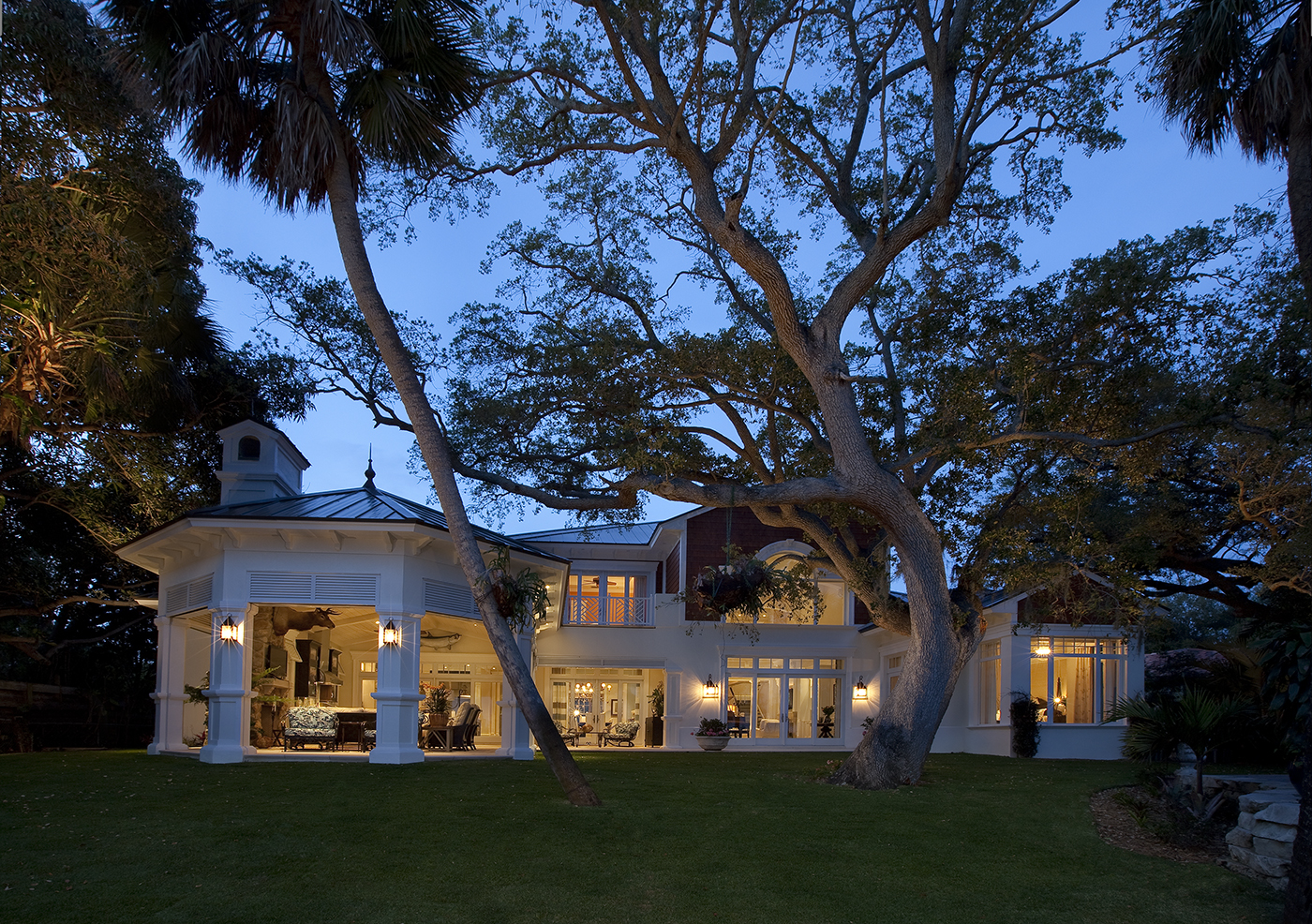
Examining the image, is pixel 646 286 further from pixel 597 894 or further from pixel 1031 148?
pixel 597 894

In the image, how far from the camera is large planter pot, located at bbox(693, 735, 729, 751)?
78.2 feet

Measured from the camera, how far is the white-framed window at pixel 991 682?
69.6ft

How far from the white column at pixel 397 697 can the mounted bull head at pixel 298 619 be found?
2943 millimetres

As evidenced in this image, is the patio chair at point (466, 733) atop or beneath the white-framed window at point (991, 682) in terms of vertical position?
beneath

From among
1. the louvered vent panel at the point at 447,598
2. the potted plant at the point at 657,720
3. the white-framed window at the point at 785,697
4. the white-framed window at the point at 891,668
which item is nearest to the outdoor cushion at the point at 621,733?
the potted plant at the point at 657,720

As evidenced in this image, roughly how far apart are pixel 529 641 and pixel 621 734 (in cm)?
919

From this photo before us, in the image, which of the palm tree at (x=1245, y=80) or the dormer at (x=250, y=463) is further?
the dormer at (x=250, y=463)

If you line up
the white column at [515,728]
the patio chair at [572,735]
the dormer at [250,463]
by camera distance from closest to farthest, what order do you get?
the white column at [515,728], the dormer at [250,463], the patio chair at [572,735]

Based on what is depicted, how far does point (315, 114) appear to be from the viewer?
9.87 m

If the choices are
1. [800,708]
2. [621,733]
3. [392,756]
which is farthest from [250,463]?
[800,708]

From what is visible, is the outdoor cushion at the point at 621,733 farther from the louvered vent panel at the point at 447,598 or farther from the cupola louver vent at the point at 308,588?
the cupola louver vent at the point at 308,588

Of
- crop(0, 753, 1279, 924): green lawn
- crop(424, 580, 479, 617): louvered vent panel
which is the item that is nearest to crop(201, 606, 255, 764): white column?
crop(0, 753, 1279, 924): green lawn

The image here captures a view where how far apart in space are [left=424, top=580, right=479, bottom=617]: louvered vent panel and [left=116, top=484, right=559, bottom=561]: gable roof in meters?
0.92

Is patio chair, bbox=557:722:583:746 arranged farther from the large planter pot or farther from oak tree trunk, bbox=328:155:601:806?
oak tree trunk, bbox=328:155:601:806
